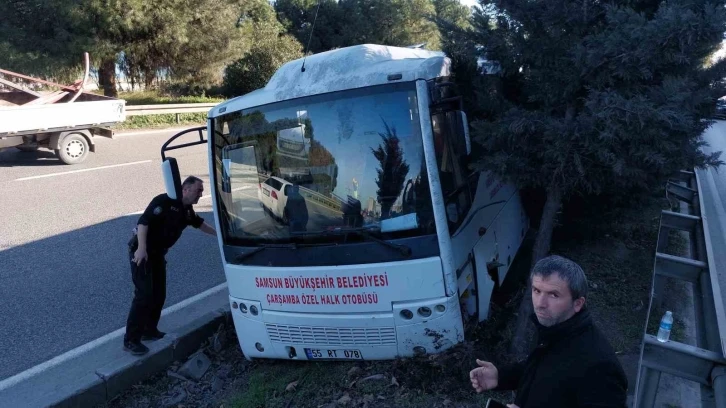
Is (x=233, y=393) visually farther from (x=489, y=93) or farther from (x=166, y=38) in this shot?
(x=166, y=38)

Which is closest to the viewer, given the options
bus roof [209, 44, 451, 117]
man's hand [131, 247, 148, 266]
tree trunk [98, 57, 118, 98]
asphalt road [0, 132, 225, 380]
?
bus roof [209, 44, 451, 117]

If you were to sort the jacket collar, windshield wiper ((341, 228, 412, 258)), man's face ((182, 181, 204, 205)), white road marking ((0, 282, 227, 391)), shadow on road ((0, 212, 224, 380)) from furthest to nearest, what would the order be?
shadow on road ((0, 212, 224, 380)) → man's face ((182, 181, 204, 205)) → white road marking ((0, 282, 227, 391)) → windshield wiper ((341, 228, 412, 258)) → the jacket collar

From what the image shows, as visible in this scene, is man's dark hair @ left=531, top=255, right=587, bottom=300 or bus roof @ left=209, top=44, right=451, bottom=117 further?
bus roof @ left=209, top=44, right=451, bottom=117

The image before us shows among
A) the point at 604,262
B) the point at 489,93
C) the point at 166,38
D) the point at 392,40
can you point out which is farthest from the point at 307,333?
the point at 392,40

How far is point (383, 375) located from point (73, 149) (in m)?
11.6

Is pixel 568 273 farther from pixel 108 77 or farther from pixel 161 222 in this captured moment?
pixel 108 77

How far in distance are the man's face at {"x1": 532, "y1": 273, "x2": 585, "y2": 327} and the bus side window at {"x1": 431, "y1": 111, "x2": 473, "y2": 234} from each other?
1988 mm

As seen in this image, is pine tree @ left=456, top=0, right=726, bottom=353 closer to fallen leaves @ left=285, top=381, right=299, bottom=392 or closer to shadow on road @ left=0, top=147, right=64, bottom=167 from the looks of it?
fallen leaves @ left=285, top=381, right=299, bottom=392

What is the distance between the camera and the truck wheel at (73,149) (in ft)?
42.0

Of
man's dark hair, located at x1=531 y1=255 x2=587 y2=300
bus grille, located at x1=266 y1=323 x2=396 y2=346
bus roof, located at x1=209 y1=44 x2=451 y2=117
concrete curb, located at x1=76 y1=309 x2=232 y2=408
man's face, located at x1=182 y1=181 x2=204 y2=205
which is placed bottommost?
concrete curb, located at x1=76 y1=309 x2=232 y2=408

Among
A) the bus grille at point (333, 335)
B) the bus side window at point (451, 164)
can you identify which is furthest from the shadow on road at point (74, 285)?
the bus side window at point (451, 164)

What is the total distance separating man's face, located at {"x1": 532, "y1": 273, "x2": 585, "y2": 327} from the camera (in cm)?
220

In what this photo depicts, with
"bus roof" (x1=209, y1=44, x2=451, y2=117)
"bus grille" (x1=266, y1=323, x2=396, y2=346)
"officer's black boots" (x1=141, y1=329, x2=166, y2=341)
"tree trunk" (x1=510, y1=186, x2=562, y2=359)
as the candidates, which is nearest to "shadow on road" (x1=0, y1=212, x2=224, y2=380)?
"officer's black boots" (x1=141, y1=329, x2=166, y2=341)

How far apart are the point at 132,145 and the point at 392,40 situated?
26247 mm
